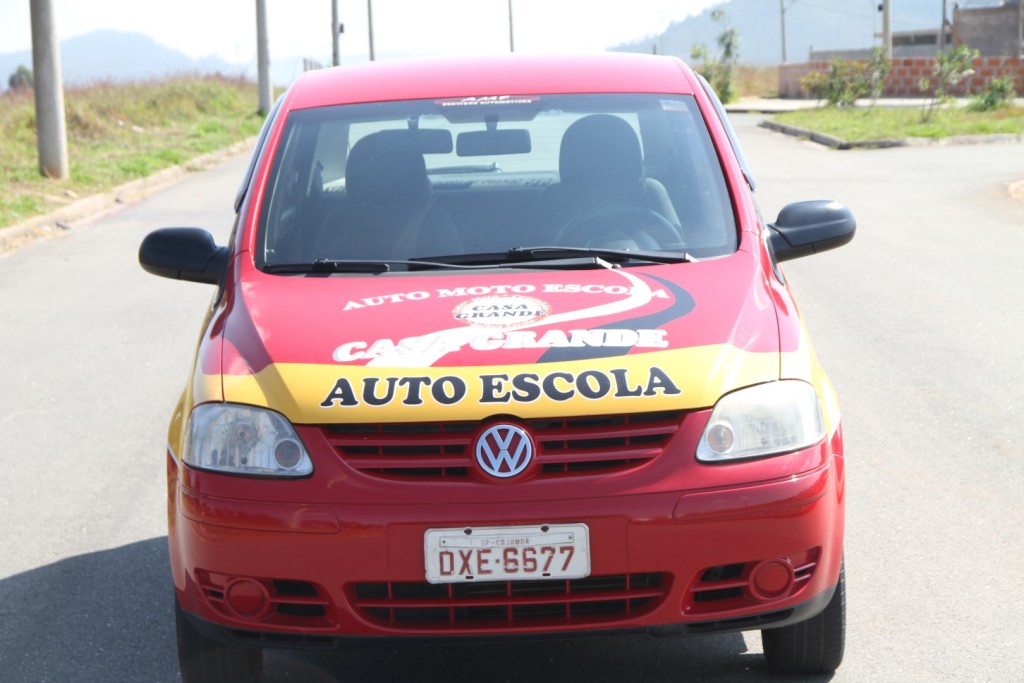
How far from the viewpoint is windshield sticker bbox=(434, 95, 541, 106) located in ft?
15.5

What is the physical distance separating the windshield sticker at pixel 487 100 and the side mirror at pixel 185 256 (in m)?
0.87

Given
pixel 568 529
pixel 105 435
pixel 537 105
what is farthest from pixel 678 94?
pixel 105 435

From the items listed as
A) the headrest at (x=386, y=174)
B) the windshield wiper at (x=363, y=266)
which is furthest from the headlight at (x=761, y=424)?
the headrest at (x=386, y=174)

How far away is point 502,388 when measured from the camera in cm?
332

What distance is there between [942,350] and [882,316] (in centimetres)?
108

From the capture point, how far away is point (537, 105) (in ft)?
15.5

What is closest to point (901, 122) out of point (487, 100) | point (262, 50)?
point (262, 50)

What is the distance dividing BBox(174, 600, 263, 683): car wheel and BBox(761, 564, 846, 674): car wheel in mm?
1316

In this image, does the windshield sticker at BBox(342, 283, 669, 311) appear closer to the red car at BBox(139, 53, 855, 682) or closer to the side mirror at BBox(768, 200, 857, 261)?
the red car at BBox(139, 53, 855, 682)

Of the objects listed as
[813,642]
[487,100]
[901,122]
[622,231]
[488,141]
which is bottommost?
[901,122]

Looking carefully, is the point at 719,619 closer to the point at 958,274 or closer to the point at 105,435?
the point at 105,435

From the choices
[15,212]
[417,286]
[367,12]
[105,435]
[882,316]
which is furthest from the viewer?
[367,12]

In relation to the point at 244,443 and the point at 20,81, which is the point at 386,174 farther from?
the point at 20,81

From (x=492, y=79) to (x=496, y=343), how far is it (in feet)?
5.44
